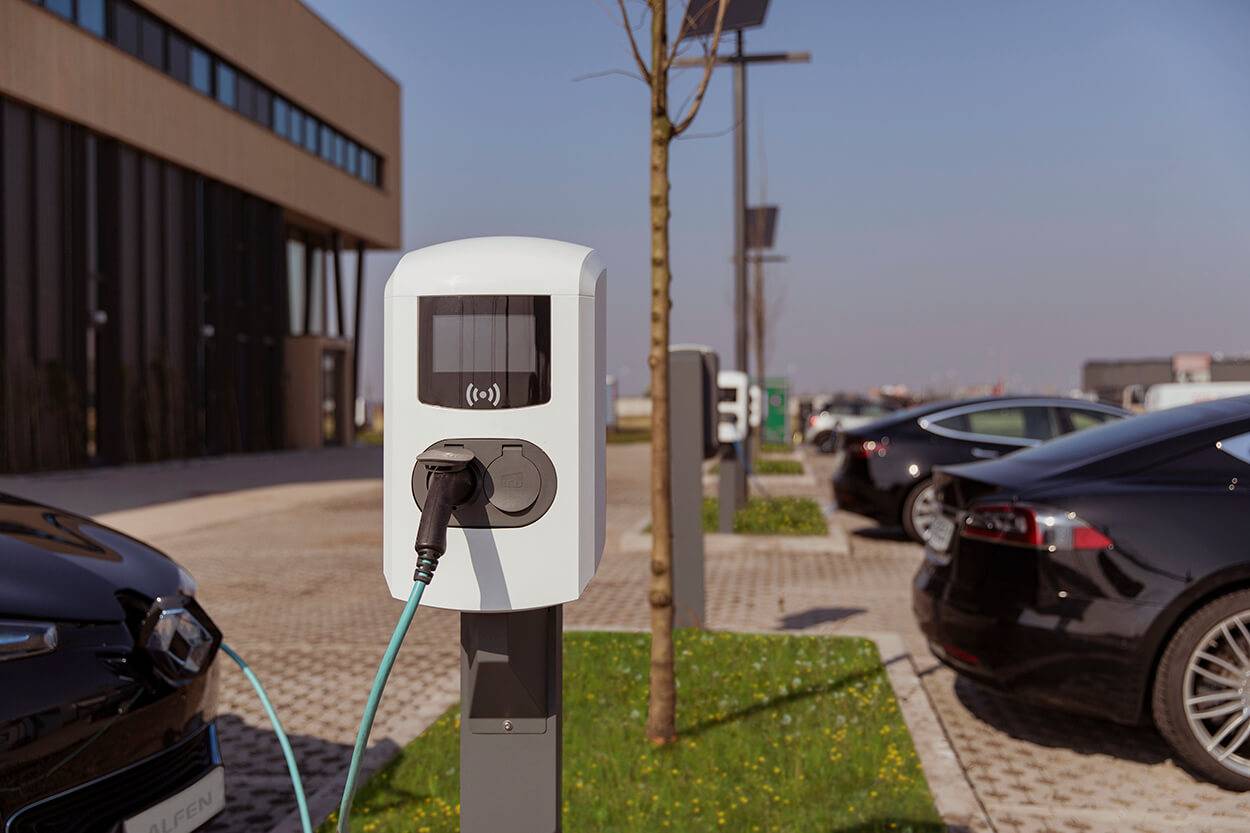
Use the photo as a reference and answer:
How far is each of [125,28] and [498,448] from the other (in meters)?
26.5

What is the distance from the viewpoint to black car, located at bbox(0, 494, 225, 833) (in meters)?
2.39

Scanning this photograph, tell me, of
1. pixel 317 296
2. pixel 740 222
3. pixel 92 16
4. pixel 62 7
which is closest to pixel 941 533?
pixel 740 222

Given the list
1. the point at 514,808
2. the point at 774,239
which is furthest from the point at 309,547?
the point at 774,239

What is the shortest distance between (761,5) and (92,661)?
9.55 m

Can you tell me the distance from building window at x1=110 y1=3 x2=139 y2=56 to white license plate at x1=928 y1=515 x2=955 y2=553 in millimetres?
24134

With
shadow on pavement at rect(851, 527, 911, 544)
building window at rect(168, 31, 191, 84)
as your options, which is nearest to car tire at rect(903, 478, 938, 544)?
shadow on pavement at rect(851, 527, 911, 544)

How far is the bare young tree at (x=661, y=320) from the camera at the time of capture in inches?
166

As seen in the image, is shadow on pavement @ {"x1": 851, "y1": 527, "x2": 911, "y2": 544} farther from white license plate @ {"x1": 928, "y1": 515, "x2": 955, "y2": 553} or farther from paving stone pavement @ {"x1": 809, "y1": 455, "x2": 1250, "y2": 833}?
white license plate @ {"x1": 928, "y1": 515, "x2": 955, "y2": 553}

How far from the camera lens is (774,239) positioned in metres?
28.5

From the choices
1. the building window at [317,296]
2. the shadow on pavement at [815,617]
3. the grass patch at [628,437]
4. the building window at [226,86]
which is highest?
the building window at [226,86]

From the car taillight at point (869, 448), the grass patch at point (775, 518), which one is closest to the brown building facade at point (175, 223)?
the grass patch at point (775, 518)

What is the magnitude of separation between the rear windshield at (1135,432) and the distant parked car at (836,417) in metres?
28.4

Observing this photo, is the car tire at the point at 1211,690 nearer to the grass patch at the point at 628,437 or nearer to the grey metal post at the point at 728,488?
the grey metal post at the point at 728,488

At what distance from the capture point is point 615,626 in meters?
6.91
